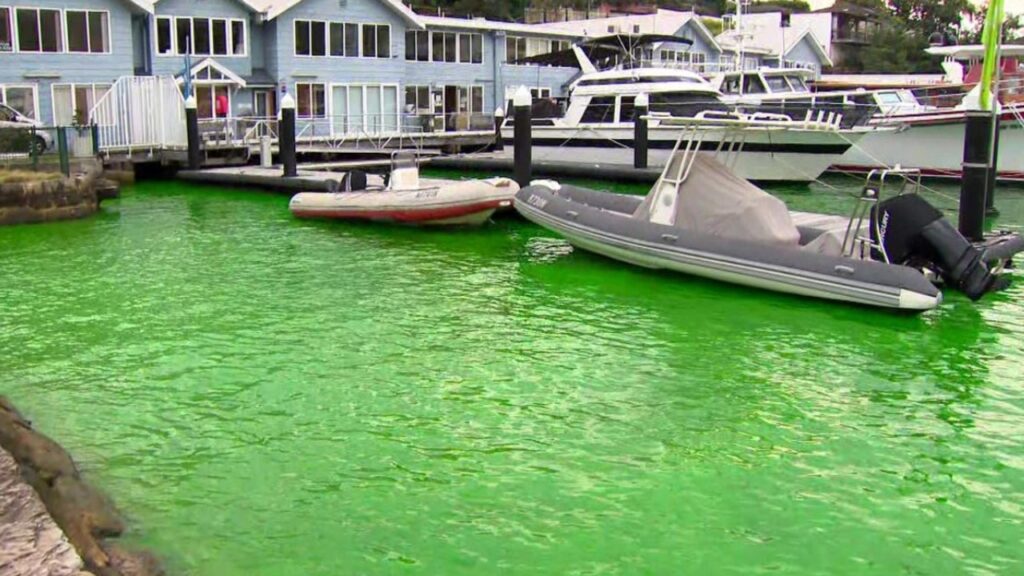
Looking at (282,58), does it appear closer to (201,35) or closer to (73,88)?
(201,35)

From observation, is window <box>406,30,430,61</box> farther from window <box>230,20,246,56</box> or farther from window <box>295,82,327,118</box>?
window <box>230,20,246,56</box>

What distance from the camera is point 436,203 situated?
650 inches

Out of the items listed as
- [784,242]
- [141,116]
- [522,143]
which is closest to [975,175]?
[784,242]

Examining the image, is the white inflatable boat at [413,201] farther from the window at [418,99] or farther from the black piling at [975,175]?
the window at [418,99]

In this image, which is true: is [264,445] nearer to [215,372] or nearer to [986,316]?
[215,372]

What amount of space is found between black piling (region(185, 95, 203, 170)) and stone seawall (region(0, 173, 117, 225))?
16.9 feet

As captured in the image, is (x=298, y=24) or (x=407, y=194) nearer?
(x=407, y=194)

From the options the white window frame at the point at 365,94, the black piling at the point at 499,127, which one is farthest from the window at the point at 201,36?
the black piling at the point at 499,127

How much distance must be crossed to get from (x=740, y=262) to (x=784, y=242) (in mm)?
726

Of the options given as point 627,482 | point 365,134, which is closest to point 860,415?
point 627,482

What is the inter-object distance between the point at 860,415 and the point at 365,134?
2454cm

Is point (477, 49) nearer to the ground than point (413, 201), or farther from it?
farther from it

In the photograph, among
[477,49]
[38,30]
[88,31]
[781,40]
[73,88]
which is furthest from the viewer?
[781,40]

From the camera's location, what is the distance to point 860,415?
25.9ft
